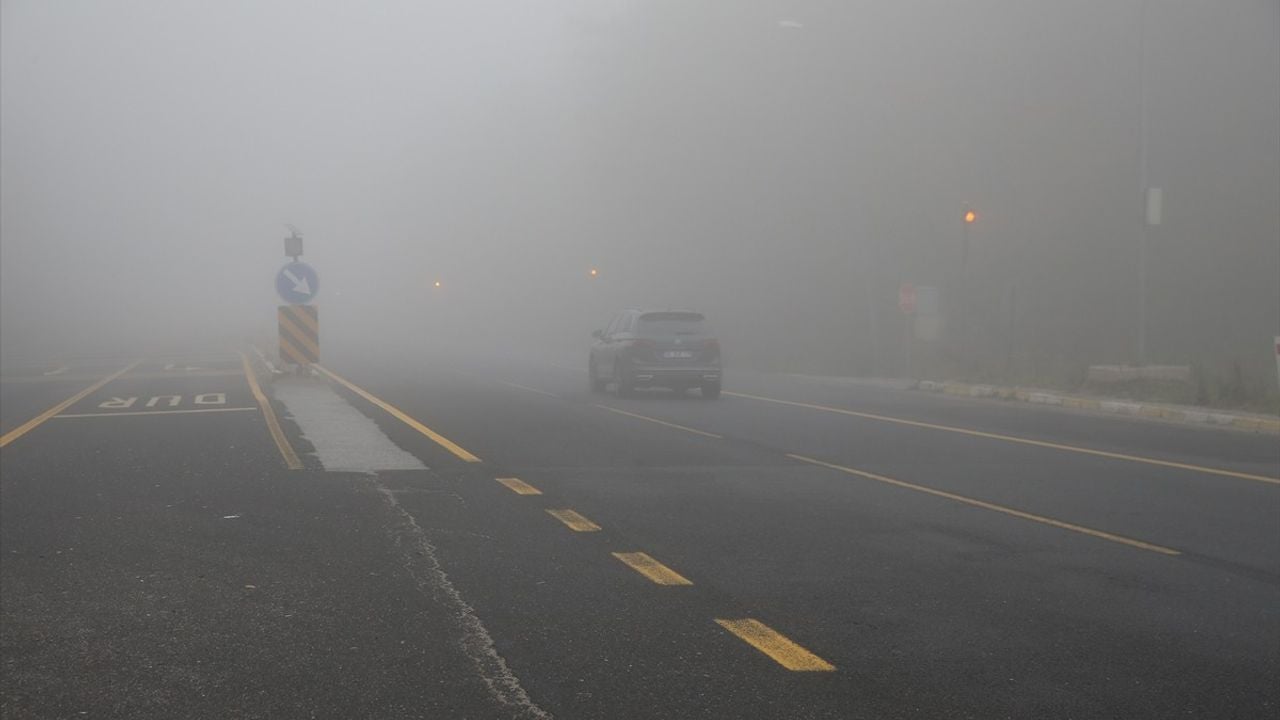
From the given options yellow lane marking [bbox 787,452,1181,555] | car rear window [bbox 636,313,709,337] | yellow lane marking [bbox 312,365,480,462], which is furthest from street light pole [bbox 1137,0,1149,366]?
yellow lane marking [bbox 312,365,480,462]

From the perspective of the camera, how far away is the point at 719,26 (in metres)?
50.2

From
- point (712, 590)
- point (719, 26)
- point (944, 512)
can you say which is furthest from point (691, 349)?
point (719, 26)

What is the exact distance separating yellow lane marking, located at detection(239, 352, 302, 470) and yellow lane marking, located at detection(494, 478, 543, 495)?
6.98 feet

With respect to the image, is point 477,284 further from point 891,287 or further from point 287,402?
point 287,402

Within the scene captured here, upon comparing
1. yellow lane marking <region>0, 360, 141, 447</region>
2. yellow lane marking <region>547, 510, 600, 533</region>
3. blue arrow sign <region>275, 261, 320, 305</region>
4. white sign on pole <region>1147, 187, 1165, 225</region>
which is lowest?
yellow lane marking <region>547, 510, 600, 533</region>

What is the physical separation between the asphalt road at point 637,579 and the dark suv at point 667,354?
8244mm

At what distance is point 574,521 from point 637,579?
1970 millimetres

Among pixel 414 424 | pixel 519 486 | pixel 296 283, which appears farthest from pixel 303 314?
pixel 519 486

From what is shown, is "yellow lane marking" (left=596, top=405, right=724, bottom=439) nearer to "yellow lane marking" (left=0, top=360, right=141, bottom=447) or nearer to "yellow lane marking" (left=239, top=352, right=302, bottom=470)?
"yellow lane marking" (left=239, top=352, right=302, bottom=470)

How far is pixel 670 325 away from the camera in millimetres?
23484

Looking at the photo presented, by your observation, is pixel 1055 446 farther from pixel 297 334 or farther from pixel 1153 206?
pixel 297 334

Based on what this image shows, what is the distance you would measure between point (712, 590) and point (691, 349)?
53.7 ft

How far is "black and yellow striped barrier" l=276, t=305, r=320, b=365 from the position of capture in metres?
25.1

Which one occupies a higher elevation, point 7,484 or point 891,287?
point 891,287
